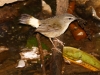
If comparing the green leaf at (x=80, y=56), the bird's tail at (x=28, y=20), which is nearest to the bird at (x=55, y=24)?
the bird's tail at (x=28, y=20)

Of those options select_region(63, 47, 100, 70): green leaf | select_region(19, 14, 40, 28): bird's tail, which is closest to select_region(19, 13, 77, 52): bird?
select_region(19, 14, 40, 28): bird's tail

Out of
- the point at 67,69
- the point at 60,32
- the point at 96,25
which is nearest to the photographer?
the point at 60,32

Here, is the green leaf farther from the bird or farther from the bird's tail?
the bird's tail

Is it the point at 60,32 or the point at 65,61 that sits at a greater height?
the point at 60,32

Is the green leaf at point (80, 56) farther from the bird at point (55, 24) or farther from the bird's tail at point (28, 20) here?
the bird's tail at point (28, 20)

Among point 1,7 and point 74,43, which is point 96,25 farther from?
point 1,7

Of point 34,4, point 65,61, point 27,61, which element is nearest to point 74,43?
point 65,61

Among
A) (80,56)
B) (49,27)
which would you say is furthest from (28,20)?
(80,56)

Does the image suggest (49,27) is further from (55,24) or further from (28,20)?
(28,20)
